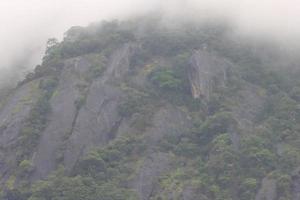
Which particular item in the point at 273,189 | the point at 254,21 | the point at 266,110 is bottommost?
the point at 273,189

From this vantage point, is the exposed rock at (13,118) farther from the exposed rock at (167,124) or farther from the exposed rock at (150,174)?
the exposed rock at (167,124)

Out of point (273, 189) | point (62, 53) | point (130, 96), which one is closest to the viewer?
point (273, 189)

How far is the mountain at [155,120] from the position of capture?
96250 mm

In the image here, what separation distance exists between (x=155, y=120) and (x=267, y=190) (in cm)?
1515

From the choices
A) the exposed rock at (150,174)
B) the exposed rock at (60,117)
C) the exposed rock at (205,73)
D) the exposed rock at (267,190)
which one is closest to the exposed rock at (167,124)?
the exposed rock at (150,174)

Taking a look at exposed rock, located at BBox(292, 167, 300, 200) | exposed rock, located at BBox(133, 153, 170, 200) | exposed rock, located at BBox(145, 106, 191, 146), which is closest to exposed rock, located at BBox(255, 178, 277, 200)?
exposed rock, located at BBox(292, 167, 300, 200)

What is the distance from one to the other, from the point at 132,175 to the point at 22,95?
58.7 feet

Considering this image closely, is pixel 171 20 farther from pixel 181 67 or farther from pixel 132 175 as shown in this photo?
pixel 132 175

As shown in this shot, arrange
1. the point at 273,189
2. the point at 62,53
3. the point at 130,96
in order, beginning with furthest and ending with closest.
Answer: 1. the point at 62,53
2. the point at 130,96
3. the point at 273,189

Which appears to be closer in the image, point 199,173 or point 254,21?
point 199,173

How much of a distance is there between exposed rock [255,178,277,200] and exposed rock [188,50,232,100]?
15.7m

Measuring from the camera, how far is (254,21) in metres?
126

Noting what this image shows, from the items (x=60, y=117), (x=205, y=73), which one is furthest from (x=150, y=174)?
(x=205, y=73)

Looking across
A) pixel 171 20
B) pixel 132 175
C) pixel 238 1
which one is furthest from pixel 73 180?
pixel 238 1
